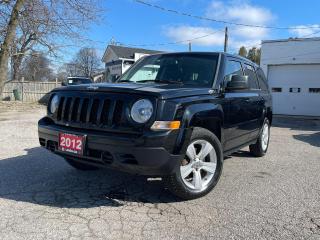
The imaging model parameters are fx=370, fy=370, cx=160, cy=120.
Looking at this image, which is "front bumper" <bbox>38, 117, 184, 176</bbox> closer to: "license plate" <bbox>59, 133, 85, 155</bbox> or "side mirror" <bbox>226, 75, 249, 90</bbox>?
"license plate" <bbox>59, 133, 85, 155</bbox>

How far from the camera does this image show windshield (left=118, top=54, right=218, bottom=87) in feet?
15.9

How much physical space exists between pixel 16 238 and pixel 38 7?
18.3m

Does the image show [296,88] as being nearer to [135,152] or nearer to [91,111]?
[91,111]

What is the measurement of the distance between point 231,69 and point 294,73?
1560 centimetres

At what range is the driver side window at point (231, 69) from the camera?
5.01 meters

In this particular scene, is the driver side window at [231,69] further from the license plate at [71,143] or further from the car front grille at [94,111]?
the license plate at [71,143]

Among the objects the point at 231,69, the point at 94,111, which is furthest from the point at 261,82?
the point at 94,111

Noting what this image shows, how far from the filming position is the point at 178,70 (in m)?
5.07

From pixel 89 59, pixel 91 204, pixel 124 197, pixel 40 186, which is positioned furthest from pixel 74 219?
pixel 89 59

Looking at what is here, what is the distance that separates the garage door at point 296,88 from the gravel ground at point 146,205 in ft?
46.7

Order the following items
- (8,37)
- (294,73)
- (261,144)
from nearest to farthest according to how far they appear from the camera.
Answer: (261,144), (8,37), (294,73)

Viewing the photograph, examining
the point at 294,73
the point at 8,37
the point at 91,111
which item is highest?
the point at 8,37

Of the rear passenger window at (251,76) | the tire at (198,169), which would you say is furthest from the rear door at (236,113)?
the tire at (198,169)

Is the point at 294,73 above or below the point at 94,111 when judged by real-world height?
above
